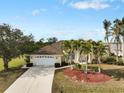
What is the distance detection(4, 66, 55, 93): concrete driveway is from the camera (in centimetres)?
4005

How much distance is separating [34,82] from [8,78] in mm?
6023

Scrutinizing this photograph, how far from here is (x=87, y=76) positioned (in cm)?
5019

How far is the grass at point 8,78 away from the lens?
4363 cm

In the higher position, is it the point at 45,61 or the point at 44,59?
the point at 44,59

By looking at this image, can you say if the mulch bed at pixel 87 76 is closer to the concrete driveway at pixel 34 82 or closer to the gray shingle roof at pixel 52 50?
the concrete driveway at pixel 34 82

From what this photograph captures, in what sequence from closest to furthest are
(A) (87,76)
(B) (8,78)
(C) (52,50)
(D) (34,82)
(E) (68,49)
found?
(D) (34,82) → (B) (8,78) → (A) (87,76) → (C) (52,50) → (E) (68,49)

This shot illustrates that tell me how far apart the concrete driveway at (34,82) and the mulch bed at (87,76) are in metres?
3.18

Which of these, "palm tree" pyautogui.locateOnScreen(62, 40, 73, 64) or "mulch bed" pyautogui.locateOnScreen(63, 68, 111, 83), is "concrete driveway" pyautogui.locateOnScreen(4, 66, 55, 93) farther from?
"palm tree" pyautogui.locateOnScreen(62, 40, 73, 64)

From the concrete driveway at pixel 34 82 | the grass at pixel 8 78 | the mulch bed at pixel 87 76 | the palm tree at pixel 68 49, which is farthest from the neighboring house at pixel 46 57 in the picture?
the mulch bed at pixel 87 76

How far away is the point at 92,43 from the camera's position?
205ft

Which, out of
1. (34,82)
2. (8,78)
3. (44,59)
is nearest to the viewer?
(34,82)

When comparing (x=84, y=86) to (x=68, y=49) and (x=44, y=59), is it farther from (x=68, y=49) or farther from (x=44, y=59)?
(x=68, y=49)

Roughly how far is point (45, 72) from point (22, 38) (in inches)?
374

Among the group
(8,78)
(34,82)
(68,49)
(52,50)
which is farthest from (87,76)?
(68,49)
